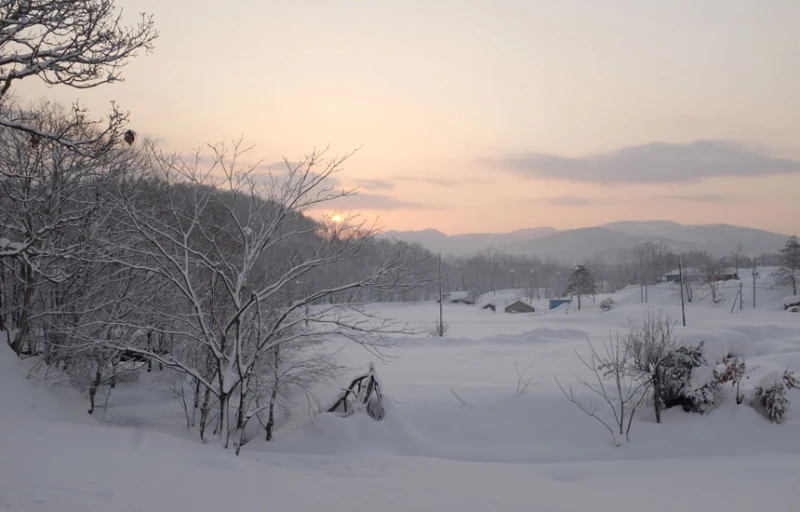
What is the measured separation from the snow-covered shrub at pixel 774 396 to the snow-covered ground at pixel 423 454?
0.89 feet

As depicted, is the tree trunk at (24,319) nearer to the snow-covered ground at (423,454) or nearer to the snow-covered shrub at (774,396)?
the snow-covered ground at (423,454)

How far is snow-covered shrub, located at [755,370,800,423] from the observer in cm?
1442

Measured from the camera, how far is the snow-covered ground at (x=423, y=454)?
6621mm

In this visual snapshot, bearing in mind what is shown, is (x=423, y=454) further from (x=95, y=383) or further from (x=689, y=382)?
(x=95, y=383)

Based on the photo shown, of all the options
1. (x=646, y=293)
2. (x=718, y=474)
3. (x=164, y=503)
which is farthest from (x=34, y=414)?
(x=646, y=293)

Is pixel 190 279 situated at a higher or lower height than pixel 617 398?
higher

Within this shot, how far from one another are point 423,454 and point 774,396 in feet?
29.0

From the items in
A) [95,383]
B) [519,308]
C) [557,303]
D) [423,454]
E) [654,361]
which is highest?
[654,361]

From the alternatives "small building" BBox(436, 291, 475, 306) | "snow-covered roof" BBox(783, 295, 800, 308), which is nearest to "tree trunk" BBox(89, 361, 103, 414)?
"snow-covered roof" BBox(783, 295, 800, 308)

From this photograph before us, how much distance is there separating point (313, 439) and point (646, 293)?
67.8m

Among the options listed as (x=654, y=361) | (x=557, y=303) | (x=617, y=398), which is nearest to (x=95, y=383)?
(x=617, y=398)

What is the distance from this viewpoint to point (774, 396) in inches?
568

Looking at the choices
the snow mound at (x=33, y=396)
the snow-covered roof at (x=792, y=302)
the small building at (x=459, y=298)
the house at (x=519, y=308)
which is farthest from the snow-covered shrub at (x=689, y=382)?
the small building at (x=459, y=298)

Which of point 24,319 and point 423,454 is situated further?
point 24,319
